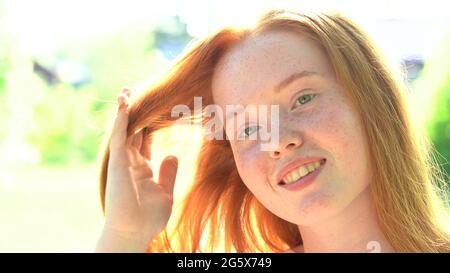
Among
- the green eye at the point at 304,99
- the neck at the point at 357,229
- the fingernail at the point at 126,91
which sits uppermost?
the fingernail at the point at 126,91

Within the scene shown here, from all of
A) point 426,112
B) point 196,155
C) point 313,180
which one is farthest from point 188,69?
point 426,112

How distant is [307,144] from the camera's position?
944mm

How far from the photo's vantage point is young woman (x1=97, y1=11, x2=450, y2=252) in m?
0.95

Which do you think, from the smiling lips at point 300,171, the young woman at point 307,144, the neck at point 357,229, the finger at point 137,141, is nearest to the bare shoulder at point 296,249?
the young woman at point 307,144

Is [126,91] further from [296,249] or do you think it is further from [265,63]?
[296,249]

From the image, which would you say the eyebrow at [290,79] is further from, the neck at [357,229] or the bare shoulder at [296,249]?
the bare shoulder at [296,249]

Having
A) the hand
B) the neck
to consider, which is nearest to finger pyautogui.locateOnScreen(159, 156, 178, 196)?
the hand

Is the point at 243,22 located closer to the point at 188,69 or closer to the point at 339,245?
the point at 188,69

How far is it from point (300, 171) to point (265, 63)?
0.19m

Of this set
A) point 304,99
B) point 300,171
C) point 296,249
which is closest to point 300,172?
point 300,171

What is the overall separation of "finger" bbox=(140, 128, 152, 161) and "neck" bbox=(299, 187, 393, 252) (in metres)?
0.37

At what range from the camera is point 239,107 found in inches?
39.6

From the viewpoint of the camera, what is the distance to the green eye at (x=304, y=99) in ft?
3.17

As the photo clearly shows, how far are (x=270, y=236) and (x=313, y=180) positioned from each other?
1.12 feet
